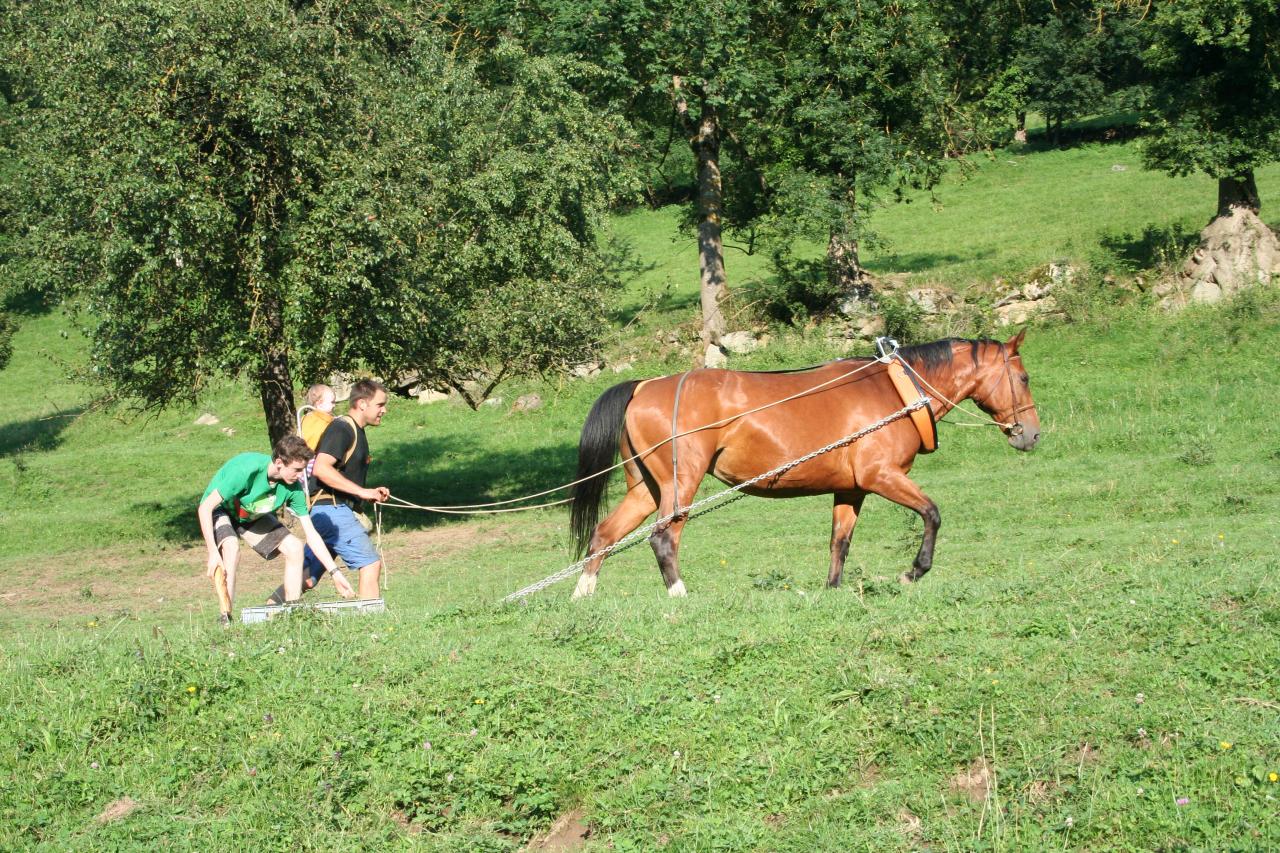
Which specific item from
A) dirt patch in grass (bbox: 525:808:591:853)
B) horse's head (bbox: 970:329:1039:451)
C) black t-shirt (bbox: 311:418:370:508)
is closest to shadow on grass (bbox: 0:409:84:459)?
black t-shirt (bbox: 311:418:370:508)

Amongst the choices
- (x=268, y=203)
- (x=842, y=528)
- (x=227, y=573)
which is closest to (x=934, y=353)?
(x=842, y=528)

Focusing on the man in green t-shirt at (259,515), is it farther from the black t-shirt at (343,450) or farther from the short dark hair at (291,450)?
the black t-shirt at (343,450)

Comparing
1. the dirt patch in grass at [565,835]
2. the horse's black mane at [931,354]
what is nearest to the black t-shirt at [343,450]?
the horse's black mane at [931,354]

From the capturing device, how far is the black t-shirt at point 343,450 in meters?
9.37

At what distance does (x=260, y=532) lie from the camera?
9336mm

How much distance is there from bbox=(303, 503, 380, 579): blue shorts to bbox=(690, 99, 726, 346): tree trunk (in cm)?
1842

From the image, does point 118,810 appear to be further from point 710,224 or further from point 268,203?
point 710,224

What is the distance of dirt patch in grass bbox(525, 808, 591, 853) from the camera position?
5988 millimetres

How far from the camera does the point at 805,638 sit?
23.1 feet

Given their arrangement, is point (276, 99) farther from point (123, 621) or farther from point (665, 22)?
point (665, 22)

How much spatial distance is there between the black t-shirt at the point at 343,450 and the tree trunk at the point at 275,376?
7258mm

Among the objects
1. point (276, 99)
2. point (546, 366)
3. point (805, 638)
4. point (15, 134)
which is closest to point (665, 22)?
point (546, 366)

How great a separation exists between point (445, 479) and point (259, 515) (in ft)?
42.4

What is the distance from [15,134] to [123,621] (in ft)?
29.5
